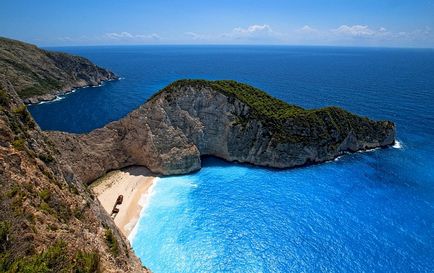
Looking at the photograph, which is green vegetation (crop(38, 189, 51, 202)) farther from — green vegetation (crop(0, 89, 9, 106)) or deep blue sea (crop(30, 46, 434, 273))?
deep blue sea (crop(30, 46, 434, 273))

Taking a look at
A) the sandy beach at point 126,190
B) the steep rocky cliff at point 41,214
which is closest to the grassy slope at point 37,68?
the sandy beach at point 126,190

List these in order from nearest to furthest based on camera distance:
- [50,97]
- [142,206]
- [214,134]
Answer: [142,206]
[214,134]
[50,97]

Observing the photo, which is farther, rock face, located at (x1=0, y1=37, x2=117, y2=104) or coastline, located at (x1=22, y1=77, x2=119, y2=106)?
rock face, located at (x1=0, y1=37, x2=117, y2=104)

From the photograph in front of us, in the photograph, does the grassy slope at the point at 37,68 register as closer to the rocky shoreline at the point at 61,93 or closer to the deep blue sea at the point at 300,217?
the rocky shoreline at the point at 61,93

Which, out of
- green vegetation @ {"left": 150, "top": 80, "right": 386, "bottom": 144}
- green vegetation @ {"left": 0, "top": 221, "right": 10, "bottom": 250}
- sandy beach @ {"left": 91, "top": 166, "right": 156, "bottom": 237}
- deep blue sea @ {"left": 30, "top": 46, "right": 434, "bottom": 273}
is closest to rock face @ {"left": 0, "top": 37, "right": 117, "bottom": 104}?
sandy beach @ {"left": 91, "top": 166, "right": 156, "bottom": 237}

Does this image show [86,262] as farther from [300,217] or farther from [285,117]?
[285,117]

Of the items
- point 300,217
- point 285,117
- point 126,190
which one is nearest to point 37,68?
point 126,190

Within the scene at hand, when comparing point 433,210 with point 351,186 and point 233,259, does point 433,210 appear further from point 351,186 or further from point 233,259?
point 233,259

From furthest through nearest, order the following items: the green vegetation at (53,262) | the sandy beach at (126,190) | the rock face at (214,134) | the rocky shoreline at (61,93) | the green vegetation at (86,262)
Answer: the rocky shoreline at (61,93) < the rock face at (214,134) < the sandy beach at (126,190) < the green vegetation at (86,262) < the green vegetation at (53,262)
